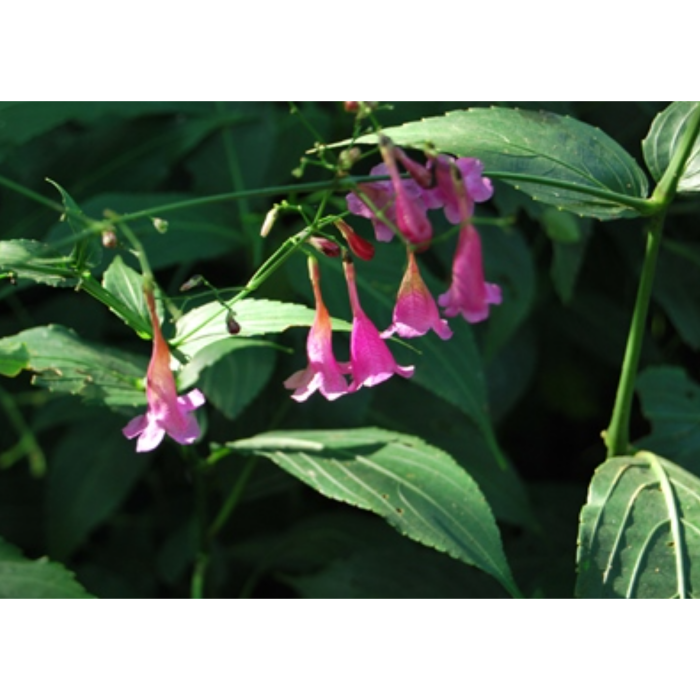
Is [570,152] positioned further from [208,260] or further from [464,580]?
[208,260]

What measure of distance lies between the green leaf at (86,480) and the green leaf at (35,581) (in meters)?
0.60

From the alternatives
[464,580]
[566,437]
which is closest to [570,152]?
[464,580]

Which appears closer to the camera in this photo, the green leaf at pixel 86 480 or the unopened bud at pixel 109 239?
the unopened bud at pixel 109 239

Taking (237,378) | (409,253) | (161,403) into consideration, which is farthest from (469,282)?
(237,378)

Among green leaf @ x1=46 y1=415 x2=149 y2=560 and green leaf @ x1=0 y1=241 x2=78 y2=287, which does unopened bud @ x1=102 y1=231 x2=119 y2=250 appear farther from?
green leaf @ x1=46 y1=415 x2=149 y2=560

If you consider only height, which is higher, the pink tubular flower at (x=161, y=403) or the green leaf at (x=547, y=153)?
the green leaf at (x=547, y=153)

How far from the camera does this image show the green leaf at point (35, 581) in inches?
63.6

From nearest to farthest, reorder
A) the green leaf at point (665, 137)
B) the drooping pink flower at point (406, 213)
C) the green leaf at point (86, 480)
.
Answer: the drooping pink flower at point (406, 213), the green leaf at point (665, 137), the green leaf at point (86, 480)

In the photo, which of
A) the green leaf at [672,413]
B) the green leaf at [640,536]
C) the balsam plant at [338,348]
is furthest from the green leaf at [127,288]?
the green leaf at [672,413]

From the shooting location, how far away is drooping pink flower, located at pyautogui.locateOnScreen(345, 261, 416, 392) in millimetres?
1562

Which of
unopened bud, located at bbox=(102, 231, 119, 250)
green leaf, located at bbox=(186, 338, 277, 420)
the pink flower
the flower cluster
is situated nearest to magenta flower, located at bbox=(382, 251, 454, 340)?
the flower cluster

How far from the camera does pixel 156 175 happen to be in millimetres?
2637

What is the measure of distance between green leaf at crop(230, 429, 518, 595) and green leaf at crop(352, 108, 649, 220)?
49cm

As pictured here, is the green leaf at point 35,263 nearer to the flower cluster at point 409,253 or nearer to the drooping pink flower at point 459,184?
the flower cluster at point 409,253
